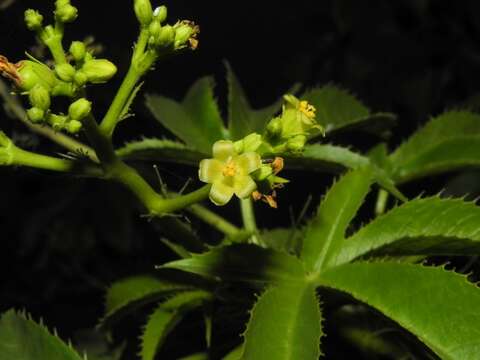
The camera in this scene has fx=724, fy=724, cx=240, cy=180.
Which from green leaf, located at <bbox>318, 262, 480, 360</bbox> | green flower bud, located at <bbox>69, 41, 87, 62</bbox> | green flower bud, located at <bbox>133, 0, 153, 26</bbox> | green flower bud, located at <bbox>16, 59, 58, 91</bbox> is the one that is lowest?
green leaf, located at <bbox>318, 262, 480, 360</bbox>

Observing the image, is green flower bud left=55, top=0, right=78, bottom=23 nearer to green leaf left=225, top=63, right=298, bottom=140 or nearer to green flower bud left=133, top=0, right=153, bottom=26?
green flower bud left=133, top=0, right=153, bottom=26

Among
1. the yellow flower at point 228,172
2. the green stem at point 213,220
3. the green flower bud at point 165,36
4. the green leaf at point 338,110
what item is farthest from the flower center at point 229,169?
the green leaf at point 338,110

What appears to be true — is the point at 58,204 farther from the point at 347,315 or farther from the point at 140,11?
the point at 140,11

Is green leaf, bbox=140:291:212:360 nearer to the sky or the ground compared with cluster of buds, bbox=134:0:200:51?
nearer to the ground

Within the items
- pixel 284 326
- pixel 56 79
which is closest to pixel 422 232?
pixel 284 326

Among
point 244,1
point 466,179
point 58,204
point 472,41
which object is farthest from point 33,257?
point 244,1

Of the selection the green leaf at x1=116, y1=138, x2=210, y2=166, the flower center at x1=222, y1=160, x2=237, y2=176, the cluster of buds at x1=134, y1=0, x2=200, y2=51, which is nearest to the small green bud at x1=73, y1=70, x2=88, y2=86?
the cluster of buds at x1=134, y1=0, x2=200, y2=51

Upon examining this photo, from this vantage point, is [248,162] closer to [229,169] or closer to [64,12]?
[229,169]

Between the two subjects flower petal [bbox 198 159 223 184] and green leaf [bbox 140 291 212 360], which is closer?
flower petal [bbox 198 159 223 184]
